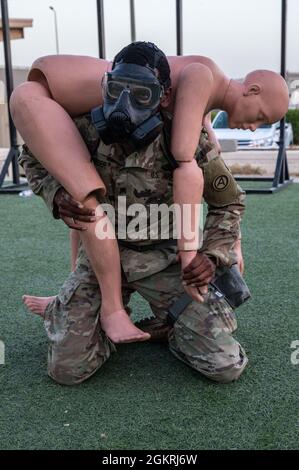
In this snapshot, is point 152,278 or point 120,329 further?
point 152,278

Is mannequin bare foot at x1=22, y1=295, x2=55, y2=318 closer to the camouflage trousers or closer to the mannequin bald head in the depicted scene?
the camouflage trousers

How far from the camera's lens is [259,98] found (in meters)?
1.64

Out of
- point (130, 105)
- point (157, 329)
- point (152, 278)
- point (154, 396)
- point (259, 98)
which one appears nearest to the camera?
point (130, 105)

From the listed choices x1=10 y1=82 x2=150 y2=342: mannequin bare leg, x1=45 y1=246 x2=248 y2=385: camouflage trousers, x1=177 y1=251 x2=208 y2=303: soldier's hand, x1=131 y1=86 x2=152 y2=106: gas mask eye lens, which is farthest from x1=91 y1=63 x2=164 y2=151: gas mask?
x1=45 y1=246 x2=248 y2=385: camouflage trousers

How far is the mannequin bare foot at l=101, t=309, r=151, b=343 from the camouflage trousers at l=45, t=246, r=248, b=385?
8 centimetres

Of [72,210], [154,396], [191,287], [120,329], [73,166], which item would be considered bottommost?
[154,396]

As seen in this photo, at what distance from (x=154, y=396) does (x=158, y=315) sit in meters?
0.33

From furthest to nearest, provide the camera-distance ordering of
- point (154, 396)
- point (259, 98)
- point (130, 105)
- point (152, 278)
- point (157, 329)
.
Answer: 1. point (157, 329)
2. point (152, 278)
3. point (259, 98)
4. point (154, 396)
5. point (130, 105)

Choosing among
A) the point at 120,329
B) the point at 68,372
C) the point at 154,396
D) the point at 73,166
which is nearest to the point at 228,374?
the point at 154,396

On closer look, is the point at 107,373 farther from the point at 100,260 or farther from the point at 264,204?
the point at 264,204

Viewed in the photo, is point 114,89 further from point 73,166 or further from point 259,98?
point 259,98

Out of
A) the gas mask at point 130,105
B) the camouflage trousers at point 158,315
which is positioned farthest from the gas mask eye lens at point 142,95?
the camouflage trousers at point 158,315

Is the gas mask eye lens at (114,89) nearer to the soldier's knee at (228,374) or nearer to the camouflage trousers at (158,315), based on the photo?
the camouflage trousers at (158,315)

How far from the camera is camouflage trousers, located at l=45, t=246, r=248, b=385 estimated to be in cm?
160
